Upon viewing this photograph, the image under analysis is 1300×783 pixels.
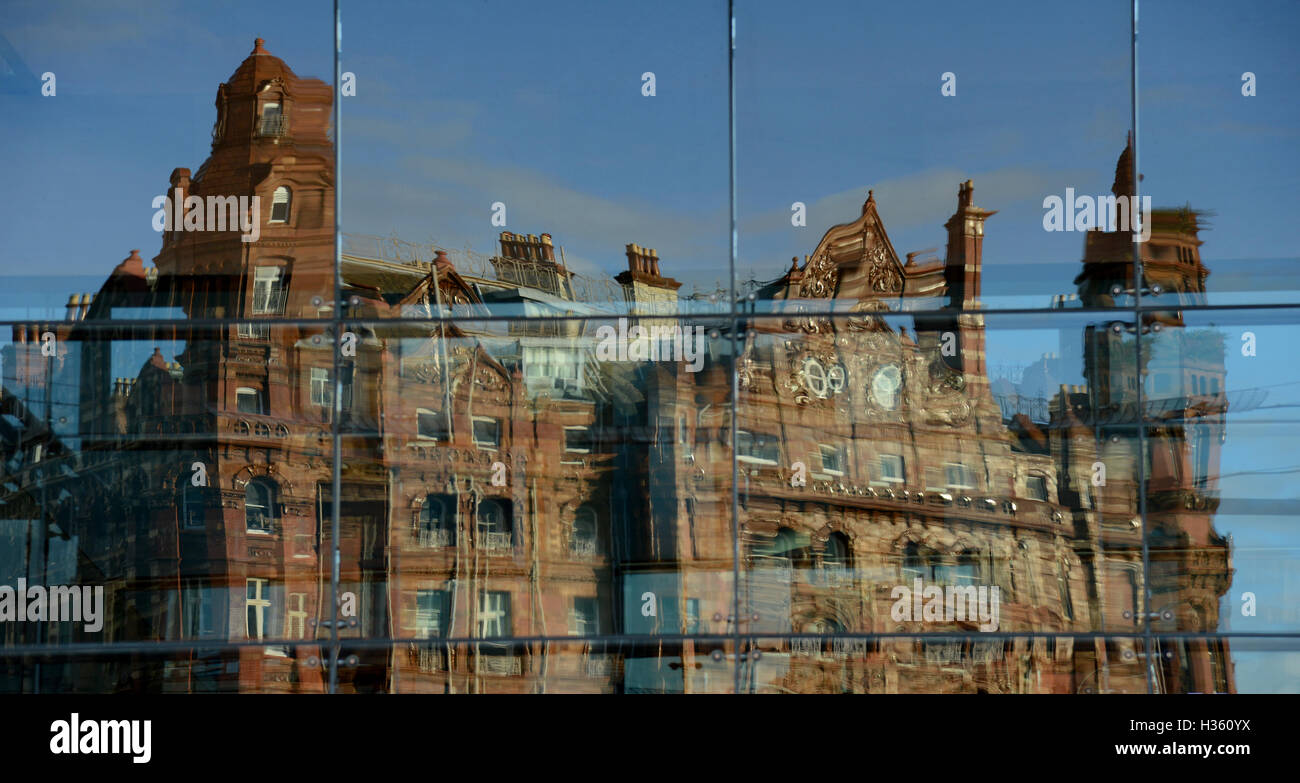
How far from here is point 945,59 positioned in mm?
11508

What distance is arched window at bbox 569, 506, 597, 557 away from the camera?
11.0 meters

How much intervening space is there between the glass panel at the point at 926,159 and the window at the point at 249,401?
374 centimetres

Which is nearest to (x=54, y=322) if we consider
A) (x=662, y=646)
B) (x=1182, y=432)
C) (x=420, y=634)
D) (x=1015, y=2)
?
(x=420, y=634)

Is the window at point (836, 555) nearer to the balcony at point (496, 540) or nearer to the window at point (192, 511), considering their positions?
the balcony at point (496, 540)

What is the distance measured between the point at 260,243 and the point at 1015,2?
20.3ft

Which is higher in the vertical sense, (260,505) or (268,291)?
(268,291)

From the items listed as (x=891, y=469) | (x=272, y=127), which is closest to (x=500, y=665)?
(x=891, y=469)

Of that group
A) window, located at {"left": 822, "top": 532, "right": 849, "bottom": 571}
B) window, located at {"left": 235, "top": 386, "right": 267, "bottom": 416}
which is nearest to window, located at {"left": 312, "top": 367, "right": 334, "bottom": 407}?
window, located at {"left": 235, "top": 386, "right": 267, "bottom": 416}

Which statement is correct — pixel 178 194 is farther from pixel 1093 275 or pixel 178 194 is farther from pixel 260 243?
pixel 1093 275

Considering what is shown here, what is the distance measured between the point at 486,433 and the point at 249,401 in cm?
178

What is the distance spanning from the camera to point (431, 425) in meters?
11.1

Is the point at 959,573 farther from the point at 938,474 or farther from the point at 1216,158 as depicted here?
the point at 1216,158

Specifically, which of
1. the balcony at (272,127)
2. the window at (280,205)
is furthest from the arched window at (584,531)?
the balcony at (272,127)

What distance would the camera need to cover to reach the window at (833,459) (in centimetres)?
1120
